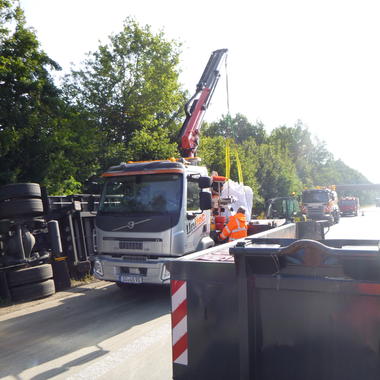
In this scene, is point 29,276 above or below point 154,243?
below

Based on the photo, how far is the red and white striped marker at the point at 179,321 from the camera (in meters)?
2.62

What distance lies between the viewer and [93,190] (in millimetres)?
7867

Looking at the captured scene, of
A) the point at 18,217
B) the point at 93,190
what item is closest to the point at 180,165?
the point at 93,190

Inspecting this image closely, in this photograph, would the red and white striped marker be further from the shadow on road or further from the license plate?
the license plate

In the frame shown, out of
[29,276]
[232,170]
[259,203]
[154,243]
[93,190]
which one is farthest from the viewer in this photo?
[259,203]

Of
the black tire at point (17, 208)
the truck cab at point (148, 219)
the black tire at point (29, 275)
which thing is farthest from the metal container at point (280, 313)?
the black tire at point (17, 208)

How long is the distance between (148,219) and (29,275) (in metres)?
2.49

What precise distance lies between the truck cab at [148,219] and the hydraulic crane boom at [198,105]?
3588mm

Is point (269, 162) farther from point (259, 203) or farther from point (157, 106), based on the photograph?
point (157, 106)

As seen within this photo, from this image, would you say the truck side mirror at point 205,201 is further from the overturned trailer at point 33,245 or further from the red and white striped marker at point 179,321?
the red and white striped marker at point 179,321

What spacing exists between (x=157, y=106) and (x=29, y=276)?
14516mm

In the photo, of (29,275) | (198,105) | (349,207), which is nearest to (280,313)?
(29,275)

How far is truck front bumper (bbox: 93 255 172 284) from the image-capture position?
6586 mm

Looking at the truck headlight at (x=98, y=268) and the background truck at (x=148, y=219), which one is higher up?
the background truck at (x=148, y=219)
